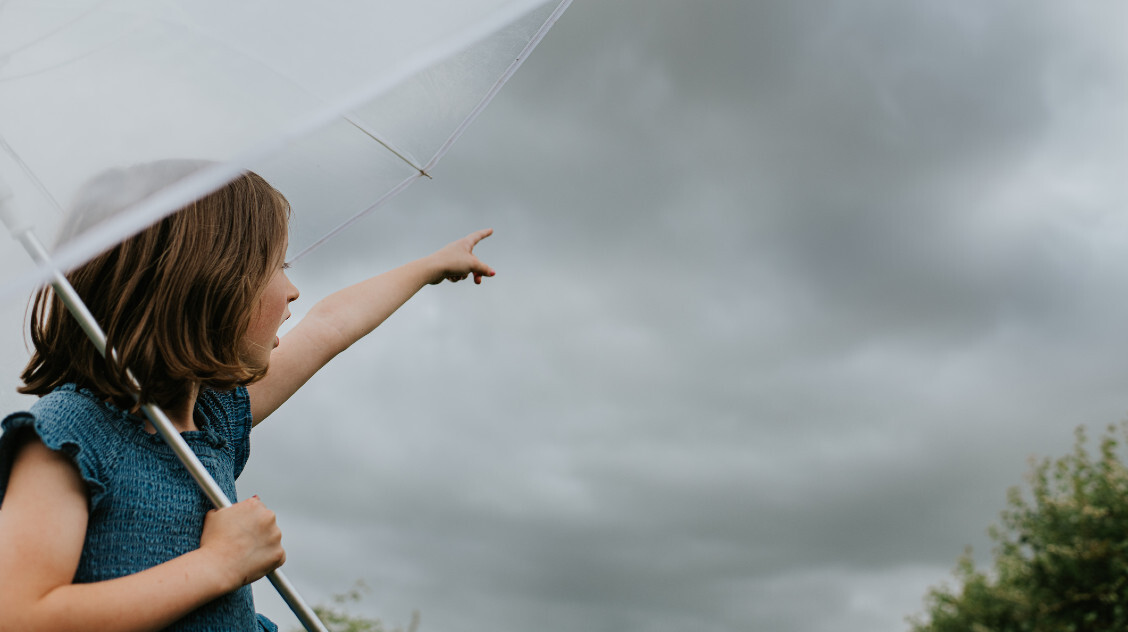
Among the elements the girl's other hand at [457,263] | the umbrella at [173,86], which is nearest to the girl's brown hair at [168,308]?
the umbrella at [173,86]

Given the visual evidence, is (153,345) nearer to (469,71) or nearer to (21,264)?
(21,264)

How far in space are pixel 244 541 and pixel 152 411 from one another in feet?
0.94

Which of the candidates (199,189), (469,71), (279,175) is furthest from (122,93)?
(469,71)

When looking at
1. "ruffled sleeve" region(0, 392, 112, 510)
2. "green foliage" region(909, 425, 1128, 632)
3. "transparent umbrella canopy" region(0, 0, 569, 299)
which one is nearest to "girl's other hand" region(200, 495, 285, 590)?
"ruffled sleeve" region(0, 392, 112, 510)

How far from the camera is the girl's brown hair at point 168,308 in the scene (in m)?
1.52

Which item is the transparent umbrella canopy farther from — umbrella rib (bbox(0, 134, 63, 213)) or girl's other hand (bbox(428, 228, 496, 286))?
girl's other hand (bbox(428, 228, 496, 286))

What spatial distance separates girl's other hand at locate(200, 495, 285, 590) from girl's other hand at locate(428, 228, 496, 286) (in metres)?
1.00

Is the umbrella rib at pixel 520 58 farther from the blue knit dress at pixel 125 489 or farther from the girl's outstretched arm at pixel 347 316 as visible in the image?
the blue knit dress at pixel 125 489

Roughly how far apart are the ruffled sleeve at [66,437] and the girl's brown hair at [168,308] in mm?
101

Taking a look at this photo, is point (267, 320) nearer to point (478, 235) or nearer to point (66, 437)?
point (66, 437)

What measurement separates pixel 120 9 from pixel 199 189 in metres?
0.39

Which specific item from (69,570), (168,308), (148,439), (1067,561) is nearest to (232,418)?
(148,439)

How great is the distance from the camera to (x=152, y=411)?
149 cm

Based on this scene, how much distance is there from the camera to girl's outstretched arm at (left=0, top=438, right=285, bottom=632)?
47.8 inches
